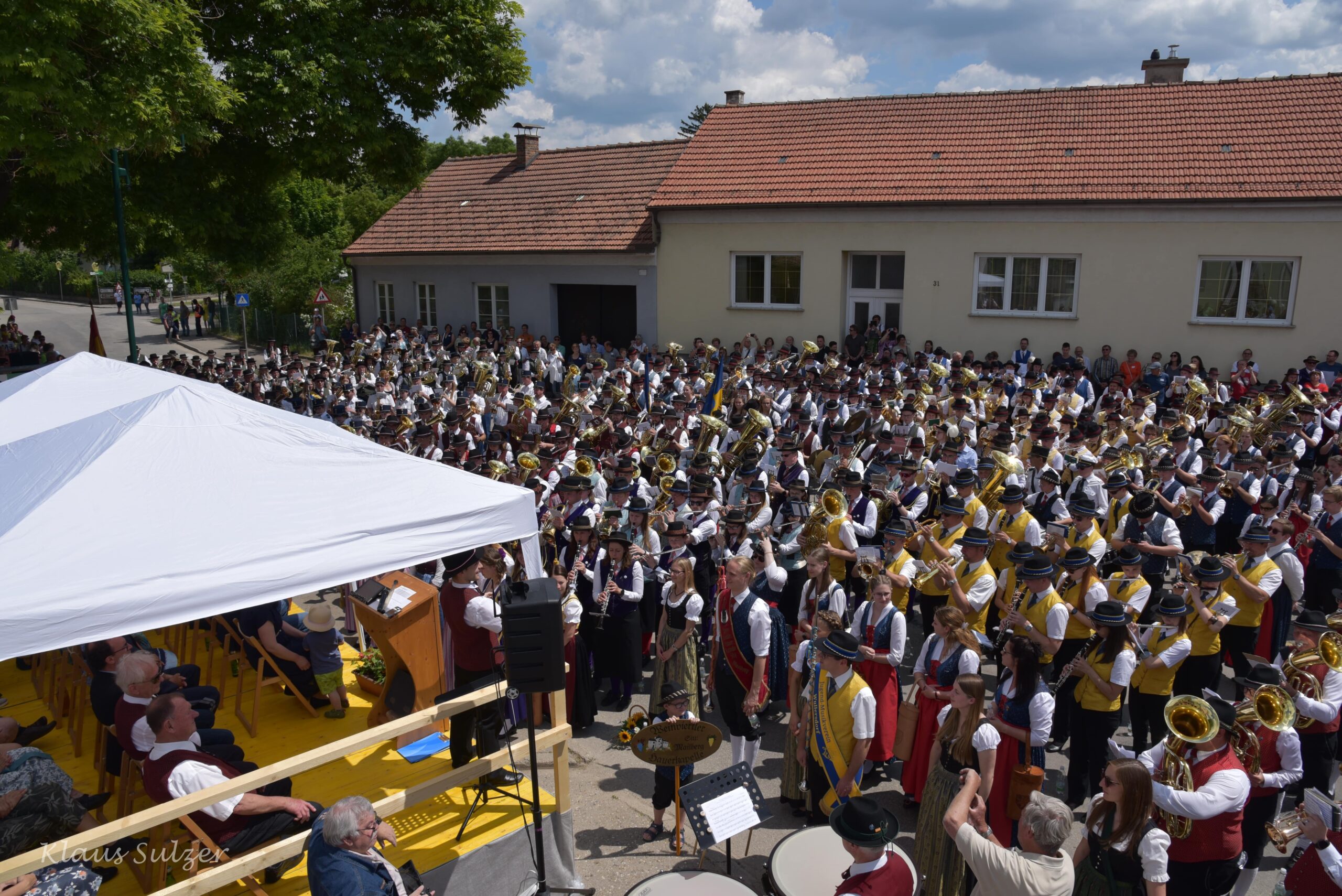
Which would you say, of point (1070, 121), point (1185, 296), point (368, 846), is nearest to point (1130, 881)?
point (368, 846)

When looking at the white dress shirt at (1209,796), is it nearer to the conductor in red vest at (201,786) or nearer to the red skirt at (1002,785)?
the red skirt at (1002,785)

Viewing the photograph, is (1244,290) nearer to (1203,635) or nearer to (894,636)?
(1203,635)

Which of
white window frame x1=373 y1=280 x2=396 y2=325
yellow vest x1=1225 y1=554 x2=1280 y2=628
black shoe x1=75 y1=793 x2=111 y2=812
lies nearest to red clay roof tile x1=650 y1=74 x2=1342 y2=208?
white window frame x1=373 y1=280 x2=396 y2=325

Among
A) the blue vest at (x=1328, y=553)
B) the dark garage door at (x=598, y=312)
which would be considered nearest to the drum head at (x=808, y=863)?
the blue vest at (x=1328, y=553)

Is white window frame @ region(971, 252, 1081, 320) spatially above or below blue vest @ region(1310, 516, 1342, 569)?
above

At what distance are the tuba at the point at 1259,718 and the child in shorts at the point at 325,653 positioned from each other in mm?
6010

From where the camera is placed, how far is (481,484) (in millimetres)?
5902

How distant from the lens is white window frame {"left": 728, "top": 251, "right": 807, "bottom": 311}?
73.0 feet

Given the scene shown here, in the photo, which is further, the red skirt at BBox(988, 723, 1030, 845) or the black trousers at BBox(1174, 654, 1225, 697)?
the black trousers at BBox(1174, 654, 1225, 697)

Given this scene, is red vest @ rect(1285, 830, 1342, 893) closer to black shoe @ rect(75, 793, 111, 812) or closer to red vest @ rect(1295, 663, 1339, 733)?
red vest @ rect(1295, 663, 1339, 733)

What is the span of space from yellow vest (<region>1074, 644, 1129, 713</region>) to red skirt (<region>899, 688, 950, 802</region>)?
1124 mm

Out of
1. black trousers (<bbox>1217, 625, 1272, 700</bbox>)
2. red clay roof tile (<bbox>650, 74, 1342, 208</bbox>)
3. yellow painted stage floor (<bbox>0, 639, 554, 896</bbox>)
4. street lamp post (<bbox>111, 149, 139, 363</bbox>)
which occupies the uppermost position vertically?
red clay roof tile (<bbox>650, 74, 1342, 208</bbox>)

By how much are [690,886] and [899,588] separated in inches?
128

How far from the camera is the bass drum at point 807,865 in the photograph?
4977 mm
